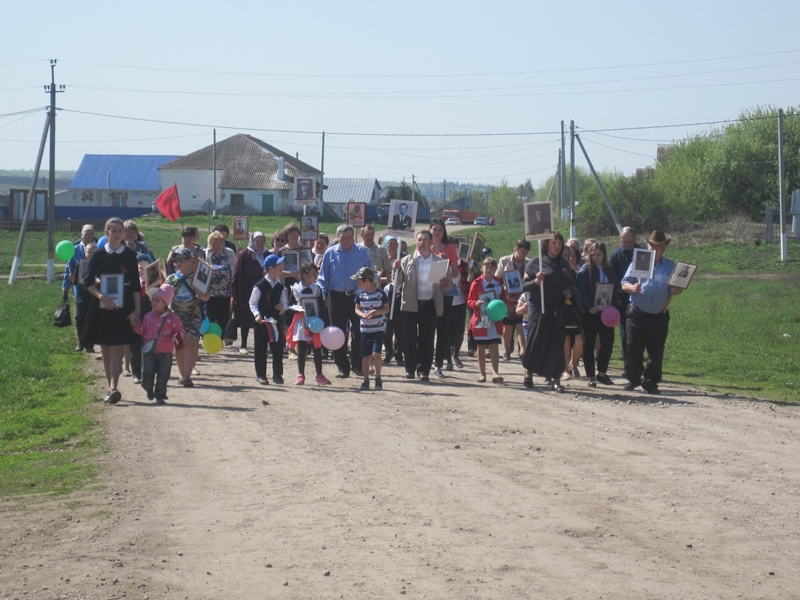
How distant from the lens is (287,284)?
1555cm

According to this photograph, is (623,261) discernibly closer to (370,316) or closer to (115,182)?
(370,316)

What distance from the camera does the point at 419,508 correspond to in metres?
6.86

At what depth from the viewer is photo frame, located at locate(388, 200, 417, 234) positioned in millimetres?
15680

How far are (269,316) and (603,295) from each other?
4340 millimetres

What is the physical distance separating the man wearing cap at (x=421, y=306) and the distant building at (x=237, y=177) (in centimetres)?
7331

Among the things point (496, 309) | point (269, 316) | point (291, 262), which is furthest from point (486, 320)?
point (291, 262)

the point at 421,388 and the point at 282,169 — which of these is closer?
the point at 421,388

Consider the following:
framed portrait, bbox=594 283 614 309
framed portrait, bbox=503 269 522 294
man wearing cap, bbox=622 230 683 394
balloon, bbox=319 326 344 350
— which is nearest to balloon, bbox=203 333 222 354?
balloon, bbox=319 326 344 350

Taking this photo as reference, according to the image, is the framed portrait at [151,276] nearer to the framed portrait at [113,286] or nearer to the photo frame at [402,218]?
the framed portrait at [113,286]

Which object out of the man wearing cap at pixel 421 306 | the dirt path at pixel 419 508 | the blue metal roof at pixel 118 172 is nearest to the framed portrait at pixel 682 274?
the dirt path at pixel 419 508

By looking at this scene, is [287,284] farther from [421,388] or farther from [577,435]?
[577,435]

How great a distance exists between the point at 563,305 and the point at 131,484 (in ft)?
21.2

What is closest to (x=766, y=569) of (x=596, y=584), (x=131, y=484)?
(x=596, y=584)

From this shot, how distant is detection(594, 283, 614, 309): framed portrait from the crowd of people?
0.03 meters
